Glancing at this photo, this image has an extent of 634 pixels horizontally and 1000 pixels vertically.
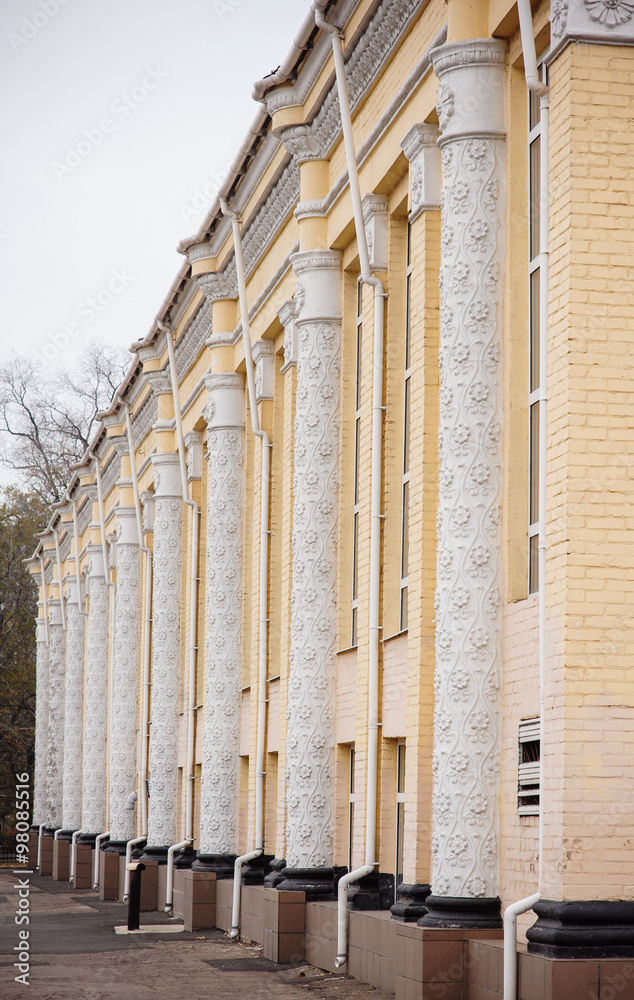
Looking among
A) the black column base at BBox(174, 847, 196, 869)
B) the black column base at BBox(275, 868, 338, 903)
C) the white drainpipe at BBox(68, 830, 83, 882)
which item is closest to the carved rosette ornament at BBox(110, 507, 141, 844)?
the white drainpipe at BBox(68, 830, 83, 882)

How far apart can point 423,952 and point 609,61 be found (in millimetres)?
6559

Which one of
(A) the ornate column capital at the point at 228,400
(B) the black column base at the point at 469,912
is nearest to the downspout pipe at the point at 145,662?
(A) the ornate column capital at the point at 228,400

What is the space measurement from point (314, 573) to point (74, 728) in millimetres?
24821

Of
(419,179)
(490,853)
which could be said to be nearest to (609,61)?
(419,179)

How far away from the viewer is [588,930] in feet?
29.5

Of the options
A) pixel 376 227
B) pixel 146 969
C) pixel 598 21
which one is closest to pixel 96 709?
pixel 146 969

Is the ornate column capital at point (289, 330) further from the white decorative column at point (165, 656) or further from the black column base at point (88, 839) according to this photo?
the black column base at point (88, 839)

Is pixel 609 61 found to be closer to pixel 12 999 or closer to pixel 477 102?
pixel 477 102

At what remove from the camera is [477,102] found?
37.7ft

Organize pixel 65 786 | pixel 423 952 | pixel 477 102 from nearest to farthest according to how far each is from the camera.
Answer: pixel 423 952, pixel 477 102, pixel 65 786

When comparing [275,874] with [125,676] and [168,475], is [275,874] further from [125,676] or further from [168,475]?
[125,676]

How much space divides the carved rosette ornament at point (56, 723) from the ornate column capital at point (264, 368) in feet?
81.8

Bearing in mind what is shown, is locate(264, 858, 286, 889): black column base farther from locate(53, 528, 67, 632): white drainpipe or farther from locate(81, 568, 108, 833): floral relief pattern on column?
locate(53, 528, 67, 632): white drainpipe

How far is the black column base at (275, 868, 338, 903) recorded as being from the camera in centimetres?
1547
